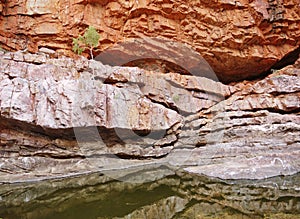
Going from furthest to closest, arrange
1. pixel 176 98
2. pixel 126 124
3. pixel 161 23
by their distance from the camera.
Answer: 1. pixel 161 23
2. pixel 176 98
3. pixel 126 124

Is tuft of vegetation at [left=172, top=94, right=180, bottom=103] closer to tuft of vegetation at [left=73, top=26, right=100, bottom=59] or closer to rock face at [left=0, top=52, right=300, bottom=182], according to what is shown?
rock face at [left=0, top=52, right=300, bottom=182]

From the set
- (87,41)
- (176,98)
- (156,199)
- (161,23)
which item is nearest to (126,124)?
(176,98)

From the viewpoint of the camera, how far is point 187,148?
15633 mm

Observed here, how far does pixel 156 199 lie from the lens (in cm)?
788

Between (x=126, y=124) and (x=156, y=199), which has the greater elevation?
(x=126, y=124)

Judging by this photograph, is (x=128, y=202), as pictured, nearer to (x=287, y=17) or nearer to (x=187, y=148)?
(x=187, y=148)

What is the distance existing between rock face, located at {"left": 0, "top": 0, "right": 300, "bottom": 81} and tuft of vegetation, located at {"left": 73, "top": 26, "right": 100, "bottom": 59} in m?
1.06

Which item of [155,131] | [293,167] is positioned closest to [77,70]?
[155,131]

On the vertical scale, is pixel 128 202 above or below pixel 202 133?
below

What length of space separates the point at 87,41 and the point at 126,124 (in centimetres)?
762

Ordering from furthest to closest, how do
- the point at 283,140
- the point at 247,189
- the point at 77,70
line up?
the point at 77,70, the point at 283,140, the point at 247,189

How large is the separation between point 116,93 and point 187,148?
5.39m

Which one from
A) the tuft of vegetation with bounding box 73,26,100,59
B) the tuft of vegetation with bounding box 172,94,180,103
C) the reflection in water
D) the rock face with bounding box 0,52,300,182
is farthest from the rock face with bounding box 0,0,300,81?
the reflection in water

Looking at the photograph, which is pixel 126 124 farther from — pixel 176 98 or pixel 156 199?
pixel 156 199
